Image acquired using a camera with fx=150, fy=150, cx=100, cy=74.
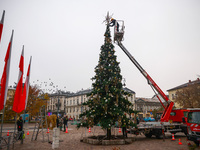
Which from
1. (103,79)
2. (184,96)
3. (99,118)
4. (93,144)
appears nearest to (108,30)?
(103,79)

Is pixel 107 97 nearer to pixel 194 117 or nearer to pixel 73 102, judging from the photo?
pixel 194 117

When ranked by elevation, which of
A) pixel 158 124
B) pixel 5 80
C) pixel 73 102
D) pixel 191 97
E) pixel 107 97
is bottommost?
pixel 158 124

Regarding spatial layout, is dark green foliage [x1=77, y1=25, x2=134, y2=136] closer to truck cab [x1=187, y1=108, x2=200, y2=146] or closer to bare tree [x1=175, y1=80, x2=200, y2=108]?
truck cab [x1=187, y1=108, x2=200, y2=146]

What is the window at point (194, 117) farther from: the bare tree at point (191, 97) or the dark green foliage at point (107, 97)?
the bare tree at point (191, 97)

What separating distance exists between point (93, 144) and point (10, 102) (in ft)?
105

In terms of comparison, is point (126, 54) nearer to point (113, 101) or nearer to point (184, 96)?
point (113, 101)

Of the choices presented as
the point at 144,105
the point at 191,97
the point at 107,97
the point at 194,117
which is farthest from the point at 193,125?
the point at 144,105

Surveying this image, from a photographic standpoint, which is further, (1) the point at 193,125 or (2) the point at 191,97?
(2) the point at 191,97

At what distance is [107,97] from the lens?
11.5m

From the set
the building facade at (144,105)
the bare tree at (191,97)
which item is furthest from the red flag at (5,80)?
the building facade at (144,105)

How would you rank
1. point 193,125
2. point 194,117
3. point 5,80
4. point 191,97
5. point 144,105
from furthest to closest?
point 144,105
point 191,97
point 194,117
point 193,125
point 5,80

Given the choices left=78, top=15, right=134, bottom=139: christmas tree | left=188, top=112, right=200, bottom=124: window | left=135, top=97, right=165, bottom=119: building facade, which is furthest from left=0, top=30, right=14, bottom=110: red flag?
left=135, top=97, right=165, bottom=119: building facade

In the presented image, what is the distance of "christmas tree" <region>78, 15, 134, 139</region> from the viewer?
1107 cm

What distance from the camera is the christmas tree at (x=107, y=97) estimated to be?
1107cm
